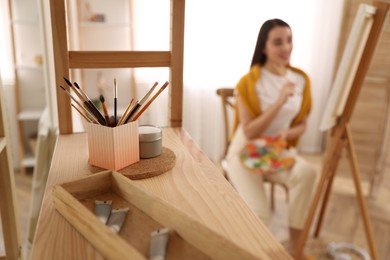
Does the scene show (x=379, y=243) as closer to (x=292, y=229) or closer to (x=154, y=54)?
(x=292, y=229)

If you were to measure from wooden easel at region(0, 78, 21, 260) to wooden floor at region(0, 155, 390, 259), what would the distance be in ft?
3.82

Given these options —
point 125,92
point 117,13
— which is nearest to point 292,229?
point 125,92

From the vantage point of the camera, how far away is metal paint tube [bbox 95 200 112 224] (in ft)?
2.06

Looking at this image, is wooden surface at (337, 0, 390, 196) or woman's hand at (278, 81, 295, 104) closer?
woman's hand at (278, 81, 295, 104)

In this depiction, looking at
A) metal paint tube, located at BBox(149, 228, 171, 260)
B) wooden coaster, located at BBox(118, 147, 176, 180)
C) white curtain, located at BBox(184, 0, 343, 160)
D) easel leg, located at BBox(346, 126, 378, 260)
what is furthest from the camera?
white curtain, located at BBox(184, 0, 343, 160)

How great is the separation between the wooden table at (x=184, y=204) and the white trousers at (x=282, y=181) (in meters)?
0.74

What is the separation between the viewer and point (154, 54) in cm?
100

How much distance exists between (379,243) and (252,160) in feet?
2.91

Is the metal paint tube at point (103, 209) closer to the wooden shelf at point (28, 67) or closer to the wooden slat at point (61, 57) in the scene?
the wooden slat at point (61, 57)

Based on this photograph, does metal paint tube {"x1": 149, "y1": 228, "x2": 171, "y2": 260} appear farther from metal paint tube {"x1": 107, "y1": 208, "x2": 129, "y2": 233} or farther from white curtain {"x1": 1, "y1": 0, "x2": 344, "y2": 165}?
white curtain {"x1": 1, "y1": 0, "x2": 344, "y2": 165}

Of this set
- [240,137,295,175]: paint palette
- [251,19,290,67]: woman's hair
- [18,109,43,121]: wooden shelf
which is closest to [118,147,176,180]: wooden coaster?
[251,19,290,67]: woman's hair

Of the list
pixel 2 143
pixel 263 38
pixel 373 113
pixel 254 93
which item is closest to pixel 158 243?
pixel 2 143

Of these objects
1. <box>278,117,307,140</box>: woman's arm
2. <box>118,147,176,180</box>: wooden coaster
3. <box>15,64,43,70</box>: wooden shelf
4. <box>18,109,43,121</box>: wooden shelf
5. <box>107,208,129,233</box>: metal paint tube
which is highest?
<box>118,147,176,180</box>: wooden coaster

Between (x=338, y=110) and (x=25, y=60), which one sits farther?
(x=25, y=60)
